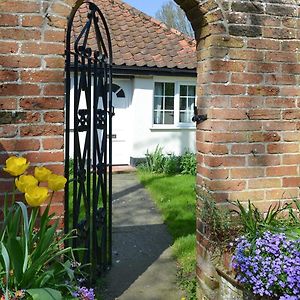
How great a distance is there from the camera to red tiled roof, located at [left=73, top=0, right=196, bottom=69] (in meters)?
11.3

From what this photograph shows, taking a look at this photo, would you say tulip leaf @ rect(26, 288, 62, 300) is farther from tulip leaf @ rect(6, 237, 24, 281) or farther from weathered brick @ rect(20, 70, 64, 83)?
weathered brick @ rect(20, 70, 64, 83)

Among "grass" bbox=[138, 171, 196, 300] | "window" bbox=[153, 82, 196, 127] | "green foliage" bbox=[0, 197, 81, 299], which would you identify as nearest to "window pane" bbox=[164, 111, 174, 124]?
"window" bbox=[153, 82, 196, 127]

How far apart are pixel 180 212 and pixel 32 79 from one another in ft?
14.3

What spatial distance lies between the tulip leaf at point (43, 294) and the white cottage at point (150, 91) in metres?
9.23

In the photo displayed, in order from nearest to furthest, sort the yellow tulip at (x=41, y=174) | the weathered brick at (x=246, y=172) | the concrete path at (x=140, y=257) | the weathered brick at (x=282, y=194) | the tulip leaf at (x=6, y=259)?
the tulip leaf at (x=6, y=259)
the yellow tulip at (x=41, y=174)
the weathered brick at (x=246, y=172)
the weathered brick at (x=282, y=194)
the concrete path at (x=140, y=257)

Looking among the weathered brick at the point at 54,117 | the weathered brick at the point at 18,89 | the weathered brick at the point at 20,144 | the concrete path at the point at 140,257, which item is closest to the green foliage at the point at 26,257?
the weathered brick at the point at 20,144

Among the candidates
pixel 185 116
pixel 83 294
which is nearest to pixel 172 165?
pixel 185 116

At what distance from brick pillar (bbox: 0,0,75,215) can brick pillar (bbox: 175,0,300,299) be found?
3.64 feet

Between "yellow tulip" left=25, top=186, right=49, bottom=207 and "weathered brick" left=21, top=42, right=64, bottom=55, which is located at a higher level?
"weathered brick" left=21, top=42, right=64, bottom=55

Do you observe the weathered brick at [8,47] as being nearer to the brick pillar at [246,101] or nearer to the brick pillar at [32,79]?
the brick pillar at [32,79]

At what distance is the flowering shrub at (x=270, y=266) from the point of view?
8.28ft

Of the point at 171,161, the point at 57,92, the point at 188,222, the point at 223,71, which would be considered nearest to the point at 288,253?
the point at 223,71

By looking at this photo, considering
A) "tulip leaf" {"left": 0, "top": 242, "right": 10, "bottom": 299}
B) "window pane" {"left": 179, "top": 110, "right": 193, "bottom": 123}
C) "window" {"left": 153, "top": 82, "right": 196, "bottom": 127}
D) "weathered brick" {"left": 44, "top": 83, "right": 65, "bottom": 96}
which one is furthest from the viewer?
"window pane" {"left": 179, "top": 110, "right": 193, "bottom": 123}

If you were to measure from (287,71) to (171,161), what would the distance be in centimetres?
779
